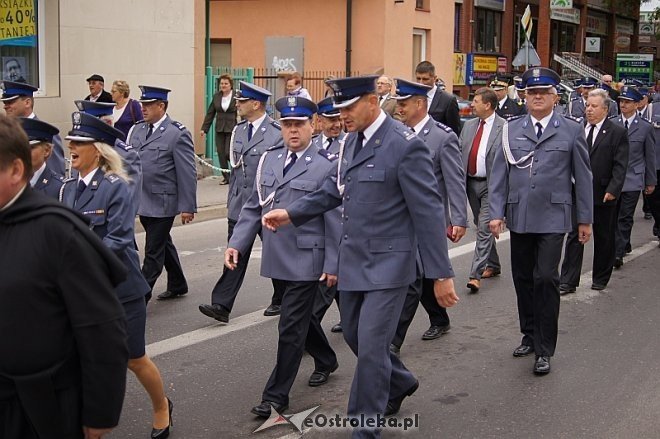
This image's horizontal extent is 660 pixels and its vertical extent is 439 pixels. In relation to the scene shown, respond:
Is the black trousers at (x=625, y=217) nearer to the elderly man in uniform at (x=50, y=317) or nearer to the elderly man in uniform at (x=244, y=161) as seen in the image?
the elderly man in uniform at (x=244, y=161)

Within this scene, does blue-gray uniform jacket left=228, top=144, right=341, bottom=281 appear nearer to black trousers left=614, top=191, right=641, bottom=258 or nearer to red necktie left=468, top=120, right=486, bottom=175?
red necktie left=468, top=120, right=486, bottom=175

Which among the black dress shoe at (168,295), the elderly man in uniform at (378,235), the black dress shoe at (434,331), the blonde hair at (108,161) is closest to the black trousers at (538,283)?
the black dress shoe at (434,331)

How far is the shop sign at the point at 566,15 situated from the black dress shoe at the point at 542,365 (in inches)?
1700

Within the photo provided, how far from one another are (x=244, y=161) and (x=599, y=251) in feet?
12.3

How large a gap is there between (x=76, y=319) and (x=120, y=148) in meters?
4.04

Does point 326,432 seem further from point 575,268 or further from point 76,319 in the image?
point 575,268

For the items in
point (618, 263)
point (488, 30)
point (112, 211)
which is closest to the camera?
point (112, 211)

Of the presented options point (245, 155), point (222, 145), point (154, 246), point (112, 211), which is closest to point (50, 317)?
point (112, 211)

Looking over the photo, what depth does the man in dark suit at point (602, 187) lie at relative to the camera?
975cm

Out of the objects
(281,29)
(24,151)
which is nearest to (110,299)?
(24,151)

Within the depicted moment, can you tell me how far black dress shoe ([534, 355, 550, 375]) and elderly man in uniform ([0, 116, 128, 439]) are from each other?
4.28 m

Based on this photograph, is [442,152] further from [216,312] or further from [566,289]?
[566,289]

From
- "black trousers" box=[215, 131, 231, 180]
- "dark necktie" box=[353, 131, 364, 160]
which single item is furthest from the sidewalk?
"dark necktie" box=[353, 131, 364, 160]

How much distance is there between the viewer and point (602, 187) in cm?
984
